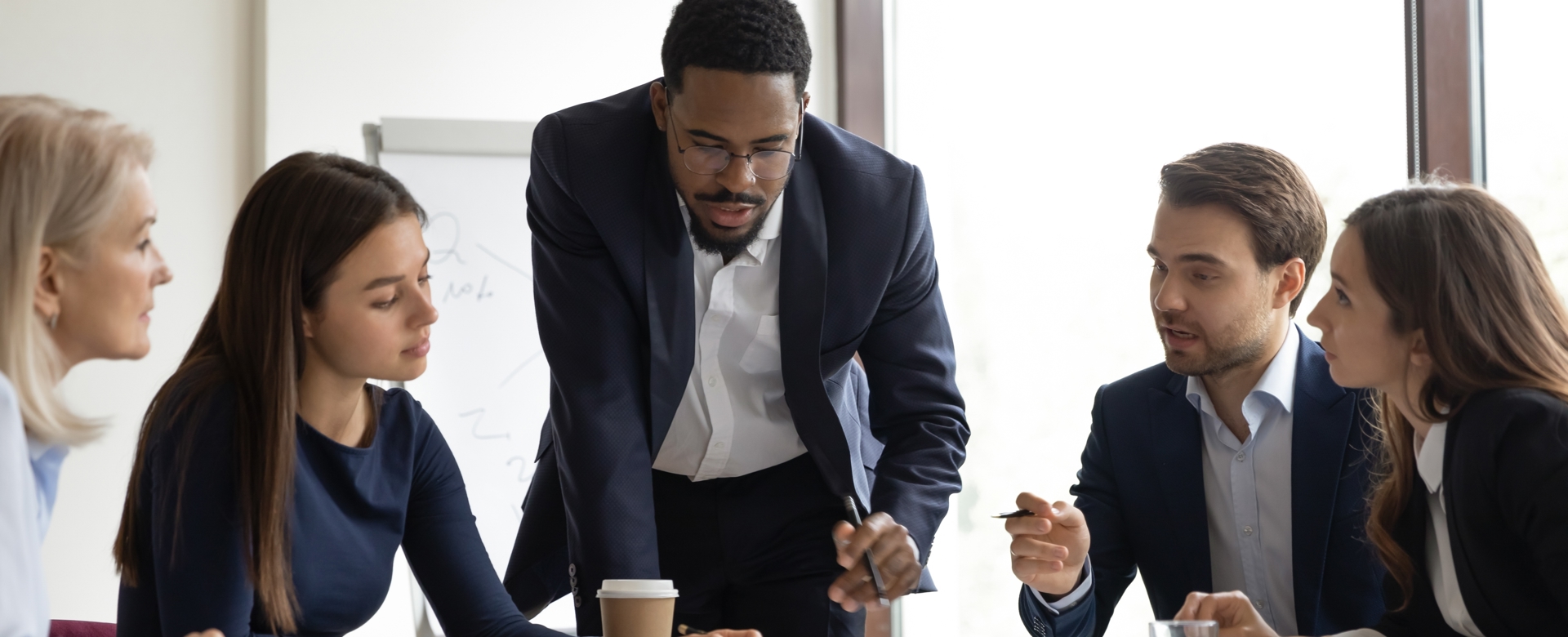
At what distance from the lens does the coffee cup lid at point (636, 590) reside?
1.36 m

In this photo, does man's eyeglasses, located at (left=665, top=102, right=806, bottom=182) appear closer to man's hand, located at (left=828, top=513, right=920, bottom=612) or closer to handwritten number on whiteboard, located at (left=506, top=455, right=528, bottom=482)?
man's hand, located at (left=828, top=513, right=920, bottom=612)

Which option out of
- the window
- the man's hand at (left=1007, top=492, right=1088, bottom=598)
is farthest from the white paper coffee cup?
the window

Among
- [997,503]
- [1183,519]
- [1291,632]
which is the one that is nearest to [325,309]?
[1183,519]

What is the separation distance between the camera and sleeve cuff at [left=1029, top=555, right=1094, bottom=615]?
1891 millimetres

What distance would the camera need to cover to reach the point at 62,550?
3.08 m

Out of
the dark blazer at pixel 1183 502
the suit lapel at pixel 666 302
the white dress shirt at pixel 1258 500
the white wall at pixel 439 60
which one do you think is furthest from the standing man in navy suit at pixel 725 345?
the white wall at pixel 439 60

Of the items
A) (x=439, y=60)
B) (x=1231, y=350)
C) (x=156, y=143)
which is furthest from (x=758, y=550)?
(x=156, y=143)

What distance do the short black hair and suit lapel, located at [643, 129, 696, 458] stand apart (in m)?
0.18

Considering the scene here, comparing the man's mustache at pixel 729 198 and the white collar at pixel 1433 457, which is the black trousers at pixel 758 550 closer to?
the man's mustache at pixel 729 198

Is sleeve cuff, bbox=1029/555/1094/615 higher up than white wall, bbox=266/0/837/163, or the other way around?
white wall, bbox=266/0/837/163

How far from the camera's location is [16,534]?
106cm

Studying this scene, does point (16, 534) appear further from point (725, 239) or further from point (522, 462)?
point (522, 462)

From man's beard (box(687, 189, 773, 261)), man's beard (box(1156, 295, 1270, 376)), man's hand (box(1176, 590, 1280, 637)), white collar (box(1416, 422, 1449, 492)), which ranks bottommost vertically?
man's hand (box(1176, 590, 1280, 637))

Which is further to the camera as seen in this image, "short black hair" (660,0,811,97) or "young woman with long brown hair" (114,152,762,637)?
"short black hair" (660,0,811,97)
